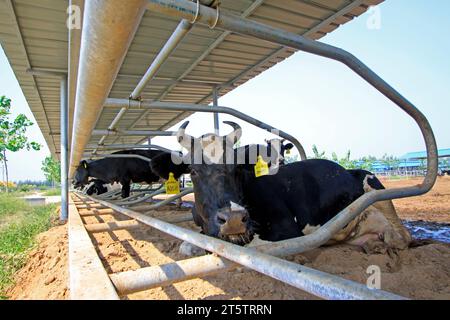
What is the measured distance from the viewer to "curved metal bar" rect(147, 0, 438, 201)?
1.67 m

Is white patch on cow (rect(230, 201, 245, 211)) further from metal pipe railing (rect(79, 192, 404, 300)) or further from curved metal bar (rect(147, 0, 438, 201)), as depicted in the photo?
metal pipe railing (rect(79, 192, 404, 300))

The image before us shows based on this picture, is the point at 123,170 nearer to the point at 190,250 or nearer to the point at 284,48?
the point at 284,48

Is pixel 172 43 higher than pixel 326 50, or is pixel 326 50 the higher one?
pixel 172 43

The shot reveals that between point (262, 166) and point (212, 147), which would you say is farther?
point (262, 166)

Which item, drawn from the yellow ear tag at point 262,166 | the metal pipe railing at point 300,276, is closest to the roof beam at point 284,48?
the yellow ear tag at point 262,166

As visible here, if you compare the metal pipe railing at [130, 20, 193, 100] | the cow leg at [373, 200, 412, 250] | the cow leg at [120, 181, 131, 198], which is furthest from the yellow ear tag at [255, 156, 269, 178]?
the cow leg at [120, 181, 131, 198]

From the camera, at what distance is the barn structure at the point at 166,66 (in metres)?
1.33

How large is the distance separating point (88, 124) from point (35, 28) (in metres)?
2.32

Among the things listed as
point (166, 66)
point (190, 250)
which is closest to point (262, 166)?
point (190, 250)

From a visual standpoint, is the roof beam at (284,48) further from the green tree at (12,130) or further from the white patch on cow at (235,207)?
the green tree at (12,130)

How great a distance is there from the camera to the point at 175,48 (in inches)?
185

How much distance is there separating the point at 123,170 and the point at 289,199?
8.79 metres

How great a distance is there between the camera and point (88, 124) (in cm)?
308
